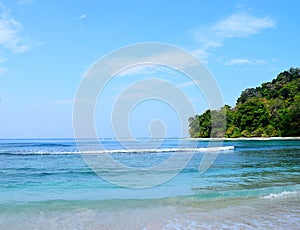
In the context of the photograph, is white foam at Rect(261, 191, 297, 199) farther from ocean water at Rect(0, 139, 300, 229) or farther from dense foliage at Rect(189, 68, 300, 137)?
dense foliage at Rect(189, 68, 300, 137)

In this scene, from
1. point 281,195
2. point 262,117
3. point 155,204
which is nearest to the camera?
point 155,204

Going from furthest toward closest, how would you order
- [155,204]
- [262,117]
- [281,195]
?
[262,117] → [281,195] → [155,204]

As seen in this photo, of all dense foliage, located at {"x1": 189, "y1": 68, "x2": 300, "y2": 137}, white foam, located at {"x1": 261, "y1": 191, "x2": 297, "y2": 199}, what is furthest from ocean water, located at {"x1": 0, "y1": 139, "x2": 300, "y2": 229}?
dense foliage, located at {"x1": 189, "y1": 68, "x2": 300, "y2": 137}

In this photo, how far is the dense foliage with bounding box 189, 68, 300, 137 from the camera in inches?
3226

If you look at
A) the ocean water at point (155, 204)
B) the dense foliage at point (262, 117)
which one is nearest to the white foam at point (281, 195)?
the ocean water at point (155, 204)

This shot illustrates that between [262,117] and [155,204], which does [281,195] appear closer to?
[155,204]

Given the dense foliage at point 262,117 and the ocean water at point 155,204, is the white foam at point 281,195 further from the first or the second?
the dense foliage at point 262,117

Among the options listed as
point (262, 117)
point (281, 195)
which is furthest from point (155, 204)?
point (262, 117)

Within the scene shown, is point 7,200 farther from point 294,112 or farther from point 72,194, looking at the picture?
point 294,112

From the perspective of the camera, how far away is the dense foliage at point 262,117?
3226 inches

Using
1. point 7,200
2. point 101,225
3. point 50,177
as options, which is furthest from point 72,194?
point 50,177

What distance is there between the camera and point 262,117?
87.5 m

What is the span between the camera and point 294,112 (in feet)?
261

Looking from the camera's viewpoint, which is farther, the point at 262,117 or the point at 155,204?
the point at 262,117
